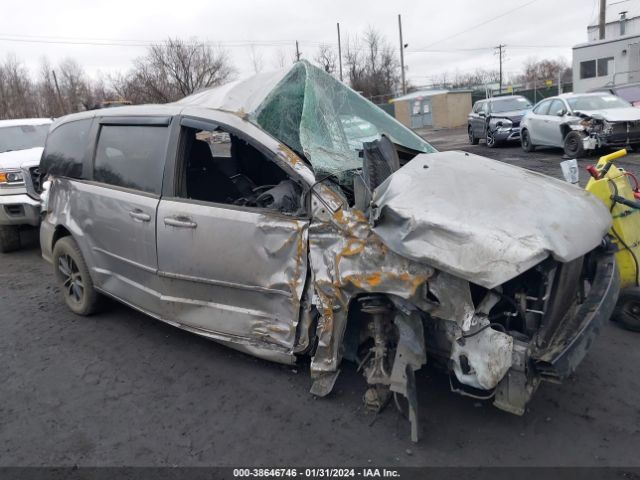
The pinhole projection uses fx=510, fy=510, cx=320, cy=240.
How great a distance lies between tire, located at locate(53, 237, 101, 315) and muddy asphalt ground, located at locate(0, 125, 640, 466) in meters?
0.59

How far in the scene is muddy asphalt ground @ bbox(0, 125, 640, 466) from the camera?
8.69ft

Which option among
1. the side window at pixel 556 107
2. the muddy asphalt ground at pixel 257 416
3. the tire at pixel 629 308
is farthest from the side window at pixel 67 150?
the side window at pixel 556 107

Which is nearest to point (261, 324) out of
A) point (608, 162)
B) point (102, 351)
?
point (102, 351)

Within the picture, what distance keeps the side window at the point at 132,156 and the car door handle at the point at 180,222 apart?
0.31 m

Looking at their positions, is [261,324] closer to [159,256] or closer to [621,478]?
[159,256]

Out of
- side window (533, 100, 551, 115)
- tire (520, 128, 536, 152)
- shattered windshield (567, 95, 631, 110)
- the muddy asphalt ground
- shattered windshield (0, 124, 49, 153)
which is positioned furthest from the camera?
tire (520, 128, 536, 152)

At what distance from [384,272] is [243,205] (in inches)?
45.7

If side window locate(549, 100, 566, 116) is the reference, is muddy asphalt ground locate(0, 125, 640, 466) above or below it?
below

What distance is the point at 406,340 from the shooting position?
2.66 m

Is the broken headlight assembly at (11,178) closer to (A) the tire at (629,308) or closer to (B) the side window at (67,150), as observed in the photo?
(B) the side window at (67,150)

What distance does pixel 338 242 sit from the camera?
2850mm

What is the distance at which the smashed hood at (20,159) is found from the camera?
24.0 feet

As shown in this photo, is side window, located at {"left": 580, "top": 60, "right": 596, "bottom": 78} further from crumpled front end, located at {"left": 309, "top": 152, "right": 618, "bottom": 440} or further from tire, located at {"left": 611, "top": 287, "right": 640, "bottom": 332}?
crumpled front end, located at {"left": 309, "top": 152, "right": 618, "bottom": 440}

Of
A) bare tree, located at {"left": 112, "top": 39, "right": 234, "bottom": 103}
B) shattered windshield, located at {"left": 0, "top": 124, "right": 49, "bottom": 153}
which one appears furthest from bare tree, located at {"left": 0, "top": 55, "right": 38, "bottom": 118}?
shattered windshield, located at {"left": 0, "top": 124, "right": 49, "bottom": 153}
